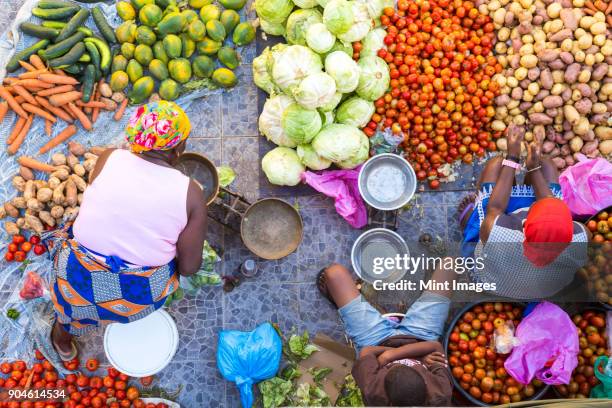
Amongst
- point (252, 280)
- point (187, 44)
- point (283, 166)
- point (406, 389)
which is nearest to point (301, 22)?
point (187, 44)

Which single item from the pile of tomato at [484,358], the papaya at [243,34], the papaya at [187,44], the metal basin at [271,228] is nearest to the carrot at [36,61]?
the papaya at [187,44]

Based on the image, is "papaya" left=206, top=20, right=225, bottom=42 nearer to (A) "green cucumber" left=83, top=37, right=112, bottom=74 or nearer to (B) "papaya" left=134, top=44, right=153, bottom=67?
(B) "papaya" left=134, top=44, right=153, bottom=67

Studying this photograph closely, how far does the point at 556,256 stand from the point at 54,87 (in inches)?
→ 127

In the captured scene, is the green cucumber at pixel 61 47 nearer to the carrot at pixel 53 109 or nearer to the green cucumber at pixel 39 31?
the green cucumber at pixel 39 31

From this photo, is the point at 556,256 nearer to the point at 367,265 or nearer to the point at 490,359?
the point at 490,359

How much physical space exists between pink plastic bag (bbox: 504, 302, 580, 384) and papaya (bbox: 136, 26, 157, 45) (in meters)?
2.90

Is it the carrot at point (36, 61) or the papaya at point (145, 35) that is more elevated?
the papaya at point (145, 35)

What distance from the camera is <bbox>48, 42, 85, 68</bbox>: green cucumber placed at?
3662 millimetres

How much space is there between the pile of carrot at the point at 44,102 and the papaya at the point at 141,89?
0.66ft

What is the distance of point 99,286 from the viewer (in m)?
2.79

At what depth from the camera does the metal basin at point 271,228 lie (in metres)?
3.48

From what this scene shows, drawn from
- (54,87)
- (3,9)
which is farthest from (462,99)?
(3,9)

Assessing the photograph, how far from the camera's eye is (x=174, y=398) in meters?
3.60

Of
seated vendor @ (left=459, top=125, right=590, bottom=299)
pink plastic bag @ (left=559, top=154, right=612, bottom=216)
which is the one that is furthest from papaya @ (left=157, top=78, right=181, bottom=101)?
pink plastic bag @ (left=559, top=154, right=612, bottom=216)
